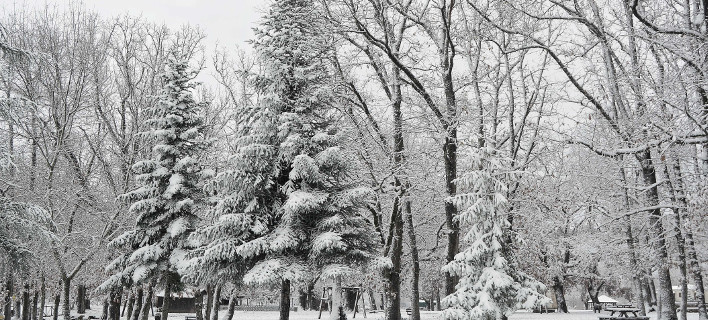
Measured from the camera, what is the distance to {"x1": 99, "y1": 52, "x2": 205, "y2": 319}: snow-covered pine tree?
18609 millimetres

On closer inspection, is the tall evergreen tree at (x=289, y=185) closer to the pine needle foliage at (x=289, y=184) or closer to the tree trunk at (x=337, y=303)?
the pine needle foliage at (x=289, y=184)

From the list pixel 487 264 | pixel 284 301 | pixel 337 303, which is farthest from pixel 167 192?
pixel 487 264

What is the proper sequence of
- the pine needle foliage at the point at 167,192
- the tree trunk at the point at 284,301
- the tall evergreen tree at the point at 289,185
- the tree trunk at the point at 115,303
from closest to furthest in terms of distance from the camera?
the tall evergreen tree at the point at 289,185 → the tree trunk at the point at 284,301 → the pine needle foliage at the point at 167,192 → the tree trunk at the point at 115,303

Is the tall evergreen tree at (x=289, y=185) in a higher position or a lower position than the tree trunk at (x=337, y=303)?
higher

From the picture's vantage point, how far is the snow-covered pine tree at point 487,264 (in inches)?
516

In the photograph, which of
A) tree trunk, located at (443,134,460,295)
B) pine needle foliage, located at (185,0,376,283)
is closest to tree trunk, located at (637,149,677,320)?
tree trunk, located at (443,134,460,295)

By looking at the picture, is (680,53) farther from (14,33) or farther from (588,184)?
(14,33)

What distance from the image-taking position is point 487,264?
13.5 metres

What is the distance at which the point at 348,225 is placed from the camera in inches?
626

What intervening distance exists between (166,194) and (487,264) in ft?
34.9

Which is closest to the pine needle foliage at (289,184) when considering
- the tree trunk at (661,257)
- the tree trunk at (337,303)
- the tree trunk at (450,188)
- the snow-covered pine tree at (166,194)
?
the tree trunk at (450,188)

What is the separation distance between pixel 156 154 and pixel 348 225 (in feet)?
26.0

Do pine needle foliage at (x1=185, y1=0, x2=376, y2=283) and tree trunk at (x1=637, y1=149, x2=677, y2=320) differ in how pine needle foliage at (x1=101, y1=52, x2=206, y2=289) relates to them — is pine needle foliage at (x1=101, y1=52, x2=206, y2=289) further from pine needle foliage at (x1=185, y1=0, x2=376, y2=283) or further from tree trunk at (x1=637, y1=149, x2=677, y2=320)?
tree trunk at (x1=637, y1=149, x2=677, y2=320)

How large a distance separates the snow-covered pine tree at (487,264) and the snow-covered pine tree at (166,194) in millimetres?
9262
